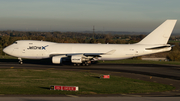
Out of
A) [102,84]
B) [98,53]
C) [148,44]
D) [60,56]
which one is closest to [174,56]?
[148,44]

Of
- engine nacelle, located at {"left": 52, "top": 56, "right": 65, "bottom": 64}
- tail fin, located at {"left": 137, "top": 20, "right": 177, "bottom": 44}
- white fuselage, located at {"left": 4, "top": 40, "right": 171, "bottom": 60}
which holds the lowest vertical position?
engine nacelle, located at {"left": 52, "top": 56, "right": 65, "bottom": 64}

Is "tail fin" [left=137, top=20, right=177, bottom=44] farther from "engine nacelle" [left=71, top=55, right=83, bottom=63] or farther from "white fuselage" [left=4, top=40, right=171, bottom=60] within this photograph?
"engine nacelle" [left=71, top=55, right=83, bottom=63]

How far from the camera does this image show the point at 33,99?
53.4 feet

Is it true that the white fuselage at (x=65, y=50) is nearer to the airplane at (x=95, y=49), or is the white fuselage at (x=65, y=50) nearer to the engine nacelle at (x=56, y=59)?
the airplane at (x=95, y=49)

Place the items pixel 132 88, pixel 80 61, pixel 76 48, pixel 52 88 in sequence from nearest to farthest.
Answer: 1. pixel 52 88
2. pixel 132 88
3. pixel 80 61
4. pixel 76 48

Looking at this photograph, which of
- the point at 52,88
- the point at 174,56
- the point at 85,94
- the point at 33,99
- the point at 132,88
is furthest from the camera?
the point at 174,56

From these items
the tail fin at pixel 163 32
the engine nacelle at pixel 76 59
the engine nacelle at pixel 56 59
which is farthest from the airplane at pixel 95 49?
the engine nacelle at pixel 76 59

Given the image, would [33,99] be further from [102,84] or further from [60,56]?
[60,56]

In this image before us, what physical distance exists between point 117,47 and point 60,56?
11.4 m

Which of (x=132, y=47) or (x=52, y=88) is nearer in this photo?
(x=52, y=88)

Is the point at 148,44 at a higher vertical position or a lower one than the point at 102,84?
higher

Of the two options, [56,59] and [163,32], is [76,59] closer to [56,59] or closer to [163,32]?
[56,59]

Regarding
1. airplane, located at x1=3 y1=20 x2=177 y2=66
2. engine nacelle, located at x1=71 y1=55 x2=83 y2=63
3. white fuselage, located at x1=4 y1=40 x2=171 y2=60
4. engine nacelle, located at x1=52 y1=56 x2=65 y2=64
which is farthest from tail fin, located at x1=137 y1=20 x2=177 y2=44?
engine nacelle, located at x1=52 y1=56 x2=65 y2=64

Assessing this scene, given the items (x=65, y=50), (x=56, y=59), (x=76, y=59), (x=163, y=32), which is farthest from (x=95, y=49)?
(x=163, y=32)
